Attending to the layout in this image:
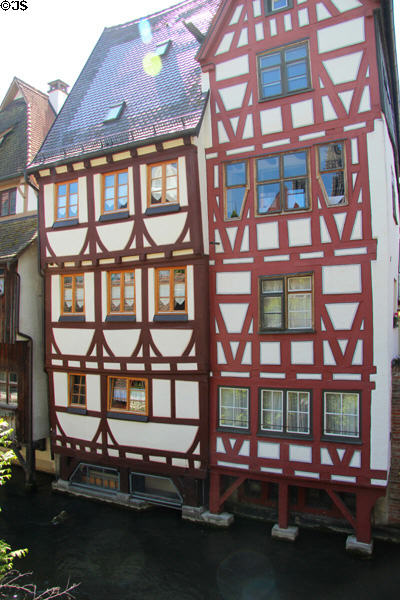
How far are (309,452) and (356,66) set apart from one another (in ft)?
27.8

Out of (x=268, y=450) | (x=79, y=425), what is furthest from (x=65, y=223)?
(x=268, y=450)

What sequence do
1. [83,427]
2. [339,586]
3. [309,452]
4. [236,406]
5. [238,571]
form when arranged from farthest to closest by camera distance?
[83,427] → [236,406] → [309,452] → [238,571] → [339,586]

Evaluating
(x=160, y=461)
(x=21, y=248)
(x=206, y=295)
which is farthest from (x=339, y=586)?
(x=21, y=248)

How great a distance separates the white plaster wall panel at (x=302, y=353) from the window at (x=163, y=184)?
180 inches

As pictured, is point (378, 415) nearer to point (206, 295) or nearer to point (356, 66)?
point (206, 295)

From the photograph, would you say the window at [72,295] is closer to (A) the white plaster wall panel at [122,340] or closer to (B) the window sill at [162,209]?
(A) the white plaster wall panel at [122,340]

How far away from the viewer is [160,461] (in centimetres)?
1215

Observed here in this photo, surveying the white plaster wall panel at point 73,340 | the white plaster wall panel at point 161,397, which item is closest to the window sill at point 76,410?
the white plaster wall panel at point 73,340

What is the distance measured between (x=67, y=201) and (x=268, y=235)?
6.09 m

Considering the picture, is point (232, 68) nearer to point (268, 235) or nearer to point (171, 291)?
point (268, 235)

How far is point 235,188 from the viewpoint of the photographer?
455 inches

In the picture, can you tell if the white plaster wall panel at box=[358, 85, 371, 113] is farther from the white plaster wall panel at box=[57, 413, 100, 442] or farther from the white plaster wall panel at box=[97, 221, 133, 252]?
the white plaster wall panel at box=[57, 413, 100, 442]

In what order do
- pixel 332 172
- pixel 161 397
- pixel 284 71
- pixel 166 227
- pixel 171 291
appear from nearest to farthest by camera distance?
Answer: pixel 332 172 < pixel 284 71 < pixel 166 227 < pixel 171 291 < pixel 161 397

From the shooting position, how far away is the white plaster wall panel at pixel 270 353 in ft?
36.0
